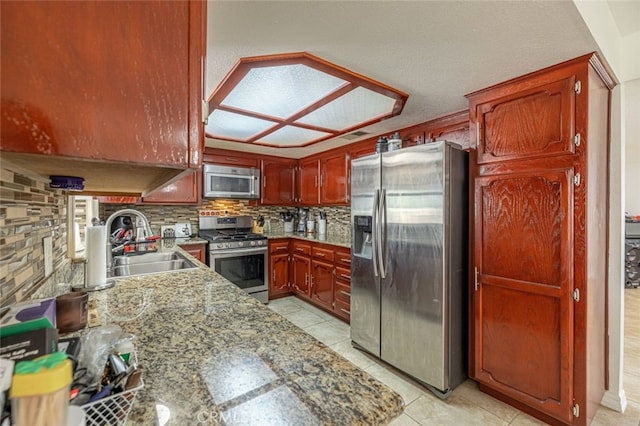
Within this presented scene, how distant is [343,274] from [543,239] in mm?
1894

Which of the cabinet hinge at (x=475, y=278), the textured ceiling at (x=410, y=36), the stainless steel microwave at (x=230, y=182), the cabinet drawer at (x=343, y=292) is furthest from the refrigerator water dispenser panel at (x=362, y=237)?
the stainless steel microwave at (x=230, y=182)

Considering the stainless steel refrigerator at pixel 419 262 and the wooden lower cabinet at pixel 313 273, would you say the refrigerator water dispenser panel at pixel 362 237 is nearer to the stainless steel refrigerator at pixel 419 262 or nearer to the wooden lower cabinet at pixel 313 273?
the stainless steel refrigerator at pixel 419 262

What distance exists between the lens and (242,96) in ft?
6.45

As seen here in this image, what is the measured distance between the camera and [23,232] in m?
0.87

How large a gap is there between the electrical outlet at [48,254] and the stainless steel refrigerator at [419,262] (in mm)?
1923

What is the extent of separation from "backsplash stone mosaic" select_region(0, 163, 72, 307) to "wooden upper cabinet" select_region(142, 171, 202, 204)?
7.20 feet

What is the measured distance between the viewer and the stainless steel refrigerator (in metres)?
1.91

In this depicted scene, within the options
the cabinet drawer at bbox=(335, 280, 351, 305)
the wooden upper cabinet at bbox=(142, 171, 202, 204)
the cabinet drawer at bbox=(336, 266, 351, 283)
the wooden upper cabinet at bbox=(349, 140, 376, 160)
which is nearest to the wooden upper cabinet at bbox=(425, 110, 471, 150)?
the wooden upper cabinet at bbox=(349, 140, 376, 160)

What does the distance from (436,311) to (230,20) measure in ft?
6.71

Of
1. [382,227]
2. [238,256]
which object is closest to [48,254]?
[382,227]

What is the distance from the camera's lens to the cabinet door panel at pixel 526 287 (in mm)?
1592

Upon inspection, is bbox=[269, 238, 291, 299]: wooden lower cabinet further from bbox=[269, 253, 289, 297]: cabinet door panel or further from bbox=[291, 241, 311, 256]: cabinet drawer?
bbox=[291, 241, 311, 256]: cabinet drawer

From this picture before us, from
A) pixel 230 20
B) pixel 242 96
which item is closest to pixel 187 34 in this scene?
pixel 230 20

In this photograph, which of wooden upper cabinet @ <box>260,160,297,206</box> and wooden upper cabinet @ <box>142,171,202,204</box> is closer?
wooden upper cabinet @ <box>142,171,202,204</box>
